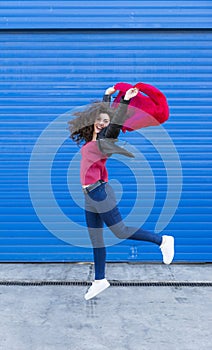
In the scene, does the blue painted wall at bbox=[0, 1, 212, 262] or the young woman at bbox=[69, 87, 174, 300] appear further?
the blue painted wall at bbox=[0, 1, 212, 262]

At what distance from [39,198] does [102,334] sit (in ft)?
7.37

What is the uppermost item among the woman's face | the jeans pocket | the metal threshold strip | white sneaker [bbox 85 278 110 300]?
the woman's face

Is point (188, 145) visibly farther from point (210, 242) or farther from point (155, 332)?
point (155, 332)

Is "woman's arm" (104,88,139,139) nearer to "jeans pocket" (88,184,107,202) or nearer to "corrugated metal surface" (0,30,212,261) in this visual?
"jeans pocket" (88,184,107,202)

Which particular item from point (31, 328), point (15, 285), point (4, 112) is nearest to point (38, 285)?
point (15, 285)

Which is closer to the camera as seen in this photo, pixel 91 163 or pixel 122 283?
pixel 91 163

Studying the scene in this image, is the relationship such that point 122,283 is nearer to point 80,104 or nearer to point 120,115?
point 120,115

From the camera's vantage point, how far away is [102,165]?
328 centimetres

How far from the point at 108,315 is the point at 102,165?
50.2 inches

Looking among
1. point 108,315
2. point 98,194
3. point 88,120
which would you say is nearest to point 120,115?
point 88,120

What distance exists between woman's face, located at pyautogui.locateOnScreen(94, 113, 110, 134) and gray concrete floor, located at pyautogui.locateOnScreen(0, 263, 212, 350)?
1.58 metres
